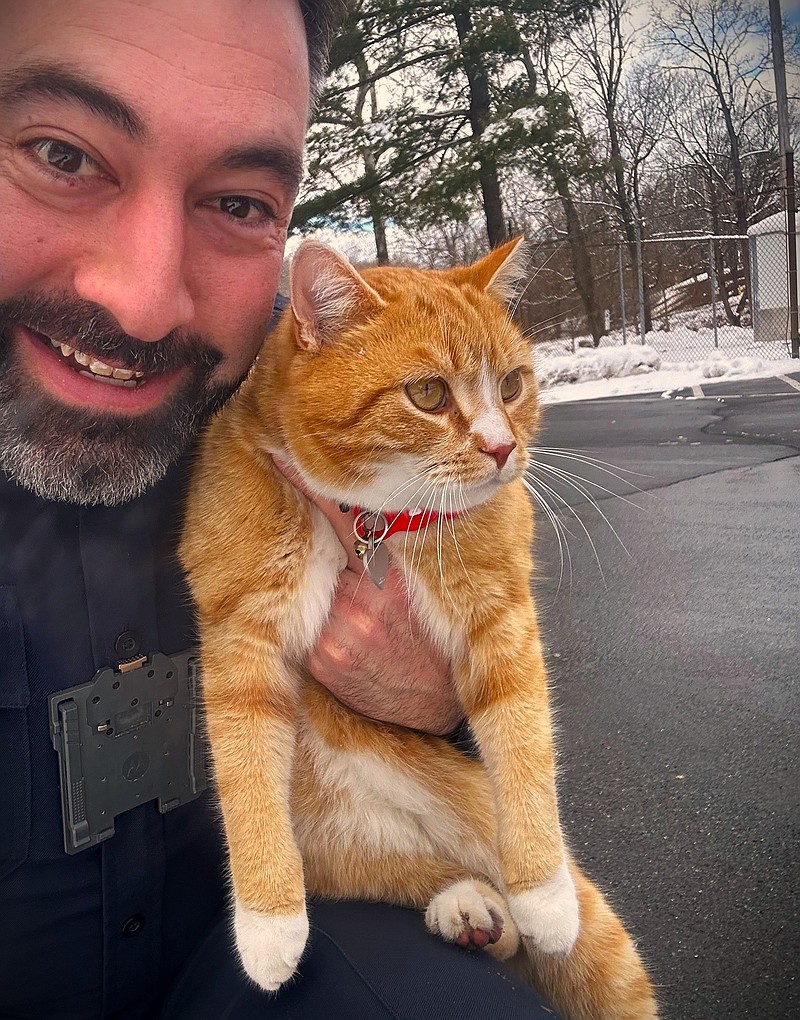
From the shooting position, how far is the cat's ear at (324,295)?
0.89 m

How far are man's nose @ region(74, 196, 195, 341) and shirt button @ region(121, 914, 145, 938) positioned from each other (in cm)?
67

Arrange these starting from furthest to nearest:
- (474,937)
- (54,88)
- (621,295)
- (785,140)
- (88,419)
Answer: (621,295) → (785,140) → (474,937) → (88,419) → (54,88)

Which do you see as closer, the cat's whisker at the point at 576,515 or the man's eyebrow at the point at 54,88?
the man's eyebrow at the point at 54,88

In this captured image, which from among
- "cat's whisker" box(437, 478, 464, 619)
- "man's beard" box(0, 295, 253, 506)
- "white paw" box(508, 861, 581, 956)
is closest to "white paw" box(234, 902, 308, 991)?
"white paw" box(508, 861, 581, 956)

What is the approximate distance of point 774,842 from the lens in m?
Answer: 0.93

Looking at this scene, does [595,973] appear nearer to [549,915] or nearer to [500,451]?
[549,915]

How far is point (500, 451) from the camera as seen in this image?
95 cm

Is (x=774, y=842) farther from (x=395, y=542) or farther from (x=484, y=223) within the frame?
(x=484, y=223)

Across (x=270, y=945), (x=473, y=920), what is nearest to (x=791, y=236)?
(x=473, y=920)

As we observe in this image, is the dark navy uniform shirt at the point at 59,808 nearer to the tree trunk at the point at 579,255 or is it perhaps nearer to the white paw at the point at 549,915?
the white paw at the point at 549,915

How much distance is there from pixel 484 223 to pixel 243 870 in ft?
3.36

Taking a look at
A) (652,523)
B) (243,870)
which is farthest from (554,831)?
(652,523)

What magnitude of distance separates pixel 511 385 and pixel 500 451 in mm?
173

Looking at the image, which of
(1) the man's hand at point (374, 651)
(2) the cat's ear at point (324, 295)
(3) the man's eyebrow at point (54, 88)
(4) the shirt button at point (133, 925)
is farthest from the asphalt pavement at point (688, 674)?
(3) the man's eyebrow at point (54, 88)
